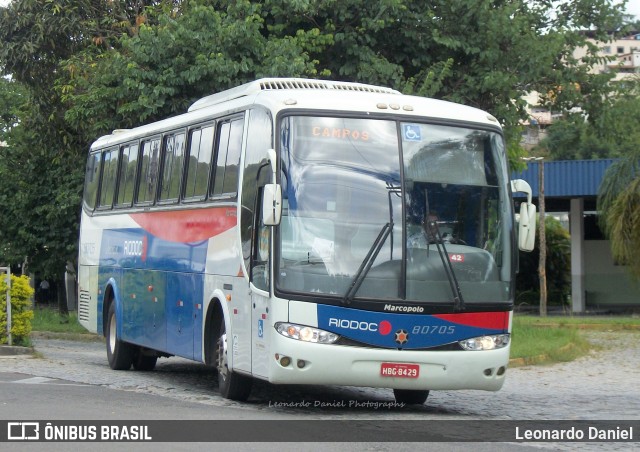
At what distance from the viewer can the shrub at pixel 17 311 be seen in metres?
18.2

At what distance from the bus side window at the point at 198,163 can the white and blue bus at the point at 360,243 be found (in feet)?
1.75

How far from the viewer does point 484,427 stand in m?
11.3

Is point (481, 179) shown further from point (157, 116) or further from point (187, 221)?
point (157, 116)

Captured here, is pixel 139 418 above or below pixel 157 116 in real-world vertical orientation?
below

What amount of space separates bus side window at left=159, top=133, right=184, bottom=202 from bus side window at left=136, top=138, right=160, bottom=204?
15.6 inches

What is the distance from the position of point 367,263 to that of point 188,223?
4020 millimetres

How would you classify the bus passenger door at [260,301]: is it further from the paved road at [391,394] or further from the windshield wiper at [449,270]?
the windshield wiper at [449,270]

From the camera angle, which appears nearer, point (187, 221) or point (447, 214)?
point (447, 214)

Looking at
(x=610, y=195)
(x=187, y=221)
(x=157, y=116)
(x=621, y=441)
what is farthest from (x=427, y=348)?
(x=610, y=195)

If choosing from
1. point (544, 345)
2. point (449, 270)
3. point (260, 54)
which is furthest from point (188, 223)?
point (544, 345)

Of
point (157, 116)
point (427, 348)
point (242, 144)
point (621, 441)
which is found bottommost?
point (621, 441)

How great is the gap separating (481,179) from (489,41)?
1224 cm

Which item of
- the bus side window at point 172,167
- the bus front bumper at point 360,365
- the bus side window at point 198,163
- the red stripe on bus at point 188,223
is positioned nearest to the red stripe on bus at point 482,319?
the bus front bumper at point 360,365

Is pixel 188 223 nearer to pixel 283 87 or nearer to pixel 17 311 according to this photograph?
pixel 283 87
